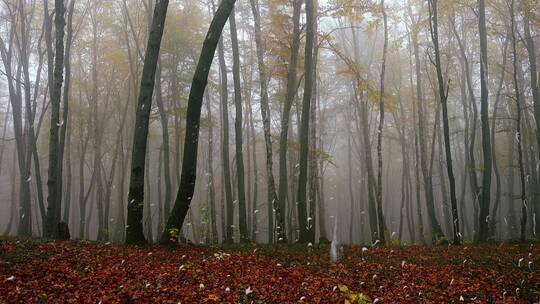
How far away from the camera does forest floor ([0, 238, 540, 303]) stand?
5043mm

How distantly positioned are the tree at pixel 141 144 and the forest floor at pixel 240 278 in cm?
66

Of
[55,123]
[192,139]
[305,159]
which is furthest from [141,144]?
[305,159]

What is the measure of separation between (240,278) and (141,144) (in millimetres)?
4693

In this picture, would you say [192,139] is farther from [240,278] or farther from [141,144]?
[240,278]

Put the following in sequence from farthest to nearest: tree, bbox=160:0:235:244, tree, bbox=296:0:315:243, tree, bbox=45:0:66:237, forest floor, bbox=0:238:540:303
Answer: tree, bbox=296:0:315:243, tree, bbox=45:0:66:237, tree, bbox=160:0:235:244, forest floor, bbox=0:238:540:303

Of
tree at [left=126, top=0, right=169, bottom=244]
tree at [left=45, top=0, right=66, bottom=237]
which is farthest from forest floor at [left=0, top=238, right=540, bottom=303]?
tree at [left=45, top=0, right=66, bottom=237]

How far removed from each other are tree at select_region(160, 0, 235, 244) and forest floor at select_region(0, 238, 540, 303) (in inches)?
27.0

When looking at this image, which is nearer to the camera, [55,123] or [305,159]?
[55,123]

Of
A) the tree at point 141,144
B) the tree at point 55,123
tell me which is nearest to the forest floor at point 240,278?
the tree at point 141,144

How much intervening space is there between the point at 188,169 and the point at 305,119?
497cm

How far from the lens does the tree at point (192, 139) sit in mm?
8906

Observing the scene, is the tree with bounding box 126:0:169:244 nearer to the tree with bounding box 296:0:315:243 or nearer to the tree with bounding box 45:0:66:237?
the tree with bounding box 45:0:66:237

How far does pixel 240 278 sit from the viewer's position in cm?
618

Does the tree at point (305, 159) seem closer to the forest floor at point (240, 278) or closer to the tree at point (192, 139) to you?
the forest floor at point (240, 278)
